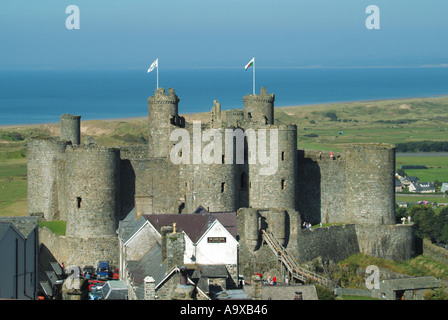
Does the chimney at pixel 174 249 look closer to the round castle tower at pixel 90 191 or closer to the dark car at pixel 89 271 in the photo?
the dark car at pixel 89 271

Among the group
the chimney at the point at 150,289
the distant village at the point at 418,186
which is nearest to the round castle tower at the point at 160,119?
the chimney at the point at 150,289

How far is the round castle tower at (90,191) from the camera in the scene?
1718 inches

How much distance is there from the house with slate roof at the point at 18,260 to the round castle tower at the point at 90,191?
939 centimetres

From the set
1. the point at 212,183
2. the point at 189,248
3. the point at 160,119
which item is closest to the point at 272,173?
the point at 212,183

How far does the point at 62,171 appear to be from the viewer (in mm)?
47219

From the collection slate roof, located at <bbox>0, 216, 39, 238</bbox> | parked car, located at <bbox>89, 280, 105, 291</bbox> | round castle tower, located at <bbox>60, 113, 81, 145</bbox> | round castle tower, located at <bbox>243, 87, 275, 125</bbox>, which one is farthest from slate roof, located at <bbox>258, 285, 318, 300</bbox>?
round castle tower, located at <bbox>60, 113, 81, 145</bbox>

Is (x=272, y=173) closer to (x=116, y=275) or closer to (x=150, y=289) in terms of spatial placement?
(x=116, y=275)

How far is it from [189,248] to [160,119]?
1381cm

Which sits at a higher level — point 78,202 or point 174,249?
point 78,202

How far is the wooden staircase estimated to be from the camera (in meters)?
41.9

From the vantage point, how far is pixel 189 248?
118 ft
